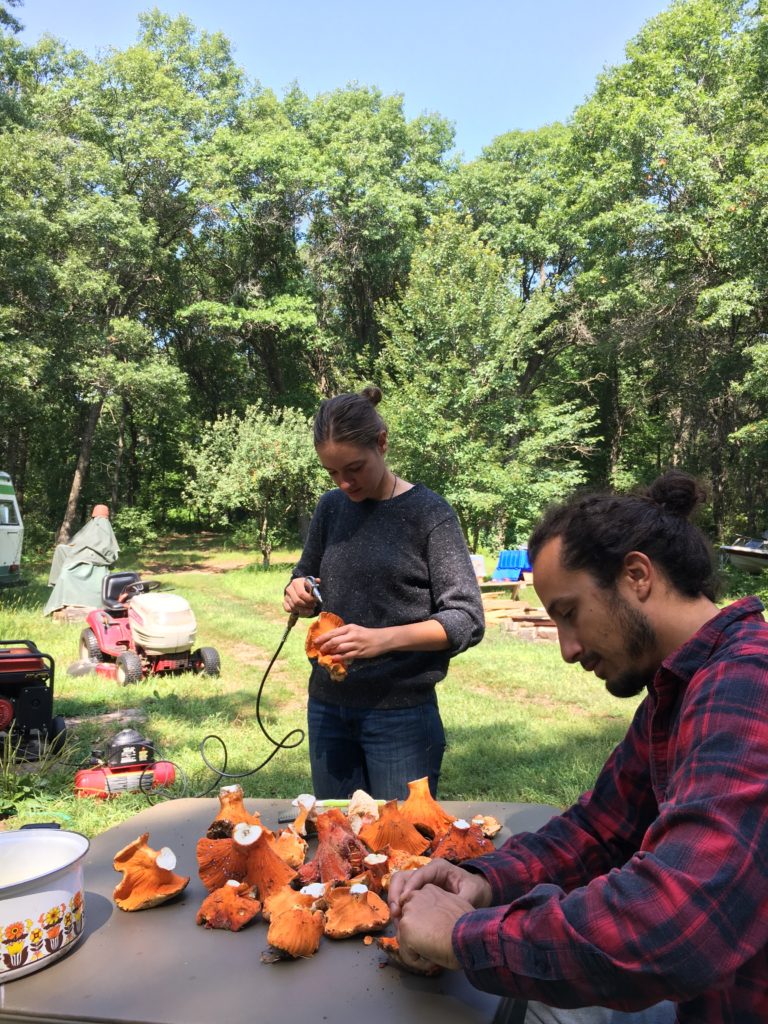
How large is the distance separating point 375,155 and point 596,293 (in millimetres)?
8811

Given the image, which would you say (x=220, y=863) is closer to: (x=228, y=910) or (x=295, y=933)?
(x=228, y=910)

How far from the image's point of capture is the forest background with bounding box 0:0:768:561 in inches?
637

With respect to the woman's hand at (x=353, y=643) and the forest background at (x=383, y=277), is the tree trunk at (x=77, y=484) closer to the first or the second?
the forest background at (x=383, y=277)

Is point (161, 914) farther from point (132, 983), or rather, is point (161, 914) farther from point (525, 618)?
point (525, 618)

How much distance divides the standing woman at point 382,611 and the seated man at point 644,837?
0.68 metres

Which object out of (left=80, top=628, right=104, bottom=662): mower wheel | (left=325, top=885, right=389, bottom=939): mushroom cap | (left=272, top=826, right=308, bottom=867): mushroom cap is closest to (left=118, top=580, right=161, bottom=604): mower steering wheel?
(left=80, top=628, right=104, bottom=662): mower wheel

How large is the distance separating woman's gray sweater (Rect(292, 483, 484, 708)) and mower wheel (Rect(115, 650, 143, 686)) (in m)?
5.19

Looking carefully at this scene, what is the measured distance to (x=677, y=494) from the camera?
1.41m

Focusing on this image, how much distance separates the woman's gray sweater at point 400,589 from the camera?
2209 mm

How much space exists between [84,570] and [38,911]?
1009 cm

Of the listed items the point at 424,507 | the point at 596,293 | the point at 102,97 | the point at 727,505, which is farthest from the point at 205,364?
the point at 424,507

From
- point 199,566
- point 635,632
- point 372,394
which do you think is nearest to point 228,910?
point 635,632

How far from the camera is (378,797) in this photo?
2.23 metres

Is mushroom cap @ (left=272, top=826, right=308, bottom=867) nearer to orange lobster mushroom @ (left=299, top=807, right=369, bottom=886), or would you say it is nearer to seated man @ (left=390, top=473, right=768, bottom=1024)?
orange lobster mushroom @ (left=299, top=807, right=369, bottom=886)
